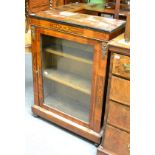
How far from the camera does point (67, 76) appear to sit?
1.67m

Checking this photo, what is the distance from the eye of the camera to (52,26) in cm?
140

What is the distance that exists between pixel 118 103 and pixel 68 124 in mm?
541

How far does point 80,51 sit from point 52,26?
25cm

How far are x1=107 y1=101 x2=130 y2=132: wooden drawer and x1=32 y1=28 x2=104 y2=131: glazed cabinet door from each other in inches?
5.3

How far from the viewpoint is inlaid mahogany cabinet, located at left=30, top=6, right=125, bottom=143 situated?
4.19 ft

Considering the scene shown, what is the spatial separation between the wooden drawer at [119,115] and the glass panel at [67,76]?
0.93 ft

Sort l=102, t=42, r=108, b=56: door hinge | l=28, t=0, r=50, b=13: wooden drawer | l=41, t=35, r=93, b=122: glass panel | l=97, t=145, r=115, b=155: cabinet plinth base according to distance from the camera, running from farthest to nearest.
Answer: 1. l=28, t=0, r=50, b=13: wooden drawer
2. l=41, t=35, r=93, b=122: glass panel
3. l=97, t=145, r=115, b=155: cabinet plinth base
4. l=102, t=42, r=108, b=56: door hinge

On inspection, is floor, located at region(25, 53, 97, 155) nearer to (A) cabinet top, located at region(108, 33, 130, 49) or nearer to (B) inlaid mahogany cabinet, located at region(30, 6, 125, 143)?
(B) inlaid mahogany cabinet, located at region(30, 6, 125, 143)

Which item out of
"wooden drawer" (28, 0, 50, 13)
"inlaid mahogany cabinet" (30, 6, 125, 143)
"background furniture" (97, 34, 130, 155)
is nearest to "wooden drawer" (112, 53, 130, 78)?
"background furniture" (97, 34, 130, 155)

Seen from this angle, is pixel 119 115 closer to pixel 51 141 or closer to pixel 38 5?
pixel 51 141

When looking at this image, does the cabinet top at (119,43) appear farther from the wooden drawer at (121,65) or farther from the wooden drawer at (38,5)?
the wooden drawer at (38,5)

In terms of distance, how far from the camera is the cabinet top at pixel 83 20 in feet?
4.01
